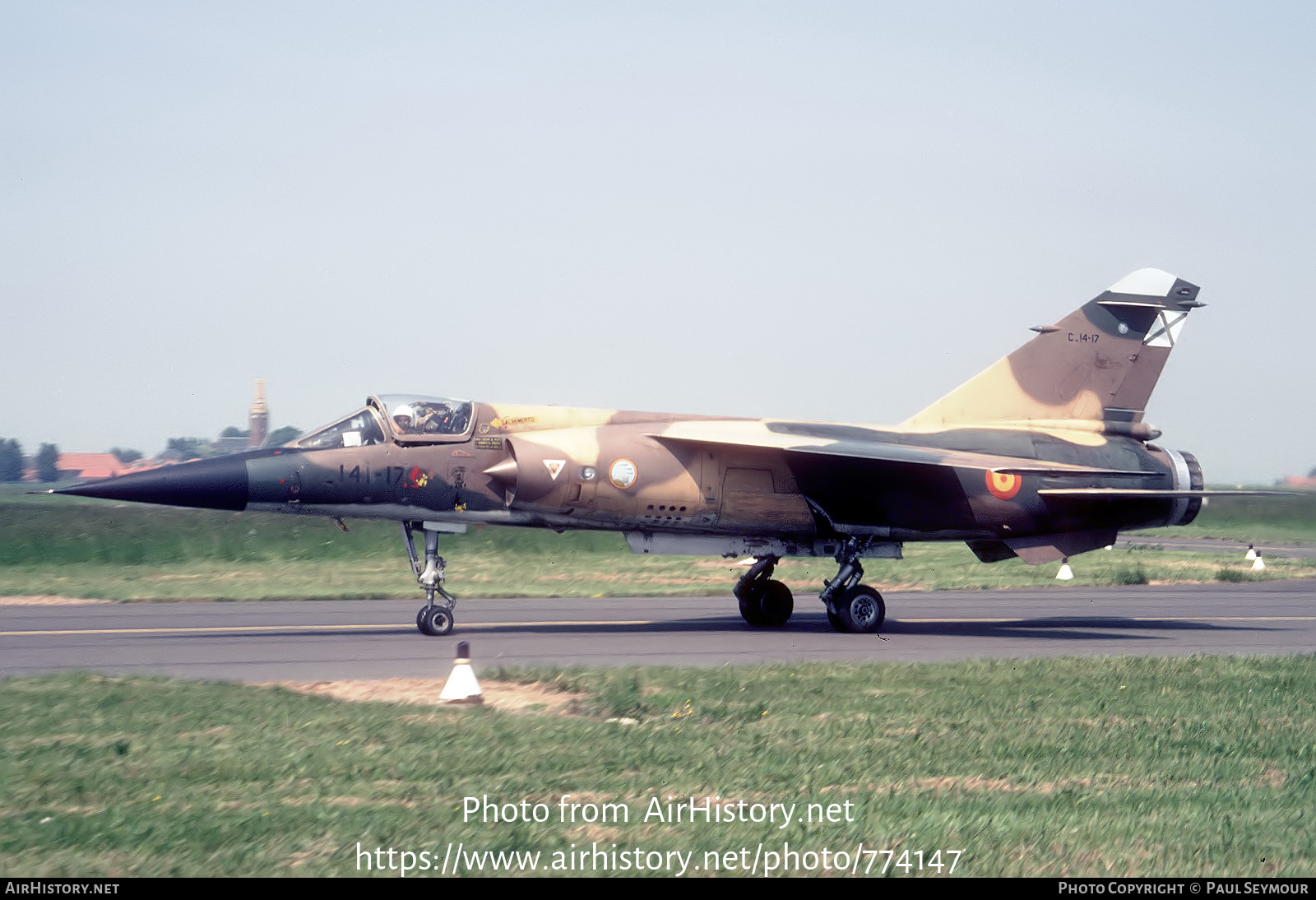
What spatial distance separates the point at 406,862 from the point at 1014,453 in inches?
578

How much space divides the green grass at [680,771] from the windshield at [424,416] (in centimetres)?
551

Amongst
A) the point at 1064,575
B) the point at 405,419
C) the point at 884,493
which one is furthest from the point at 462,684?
the point at 1064,575

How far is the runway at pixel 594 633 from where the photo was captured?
12.9 m

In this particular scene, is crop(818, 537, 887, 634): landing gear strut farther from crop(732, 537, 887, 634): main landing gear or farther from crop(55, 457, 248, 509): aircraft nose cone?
crop(55, 457, 248, 509): aircraft nose cone

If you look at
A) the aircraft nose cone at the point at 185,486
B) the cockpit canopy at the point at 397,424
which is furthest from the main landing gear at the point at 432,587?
the aircraft nose cone at the point at 185,486

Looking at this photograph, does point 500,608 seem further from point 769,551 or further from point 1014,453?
point 1014,453

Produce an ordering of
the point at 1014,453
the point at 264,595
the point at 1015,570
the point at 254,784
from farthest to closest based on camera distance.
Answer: the point at 1015,570, the point at 264,595, the point at 1014,453, the point at 254,784

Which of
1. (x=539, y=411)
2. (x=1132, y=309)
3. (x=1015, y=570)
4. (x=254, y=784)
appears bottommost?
(x=1015, y=570)

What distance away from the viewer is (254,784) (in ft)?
22.3

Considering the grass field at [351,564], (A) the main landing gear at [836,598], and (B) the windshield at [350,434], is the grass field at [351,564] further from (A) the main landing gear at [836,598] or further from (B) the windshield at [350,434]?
(B) the windshield at [350,434]

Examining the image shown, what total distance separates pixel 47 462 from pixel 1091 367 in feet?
133

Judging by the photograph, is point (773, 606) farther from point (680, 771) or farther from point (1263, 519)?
point (1263, 519)
